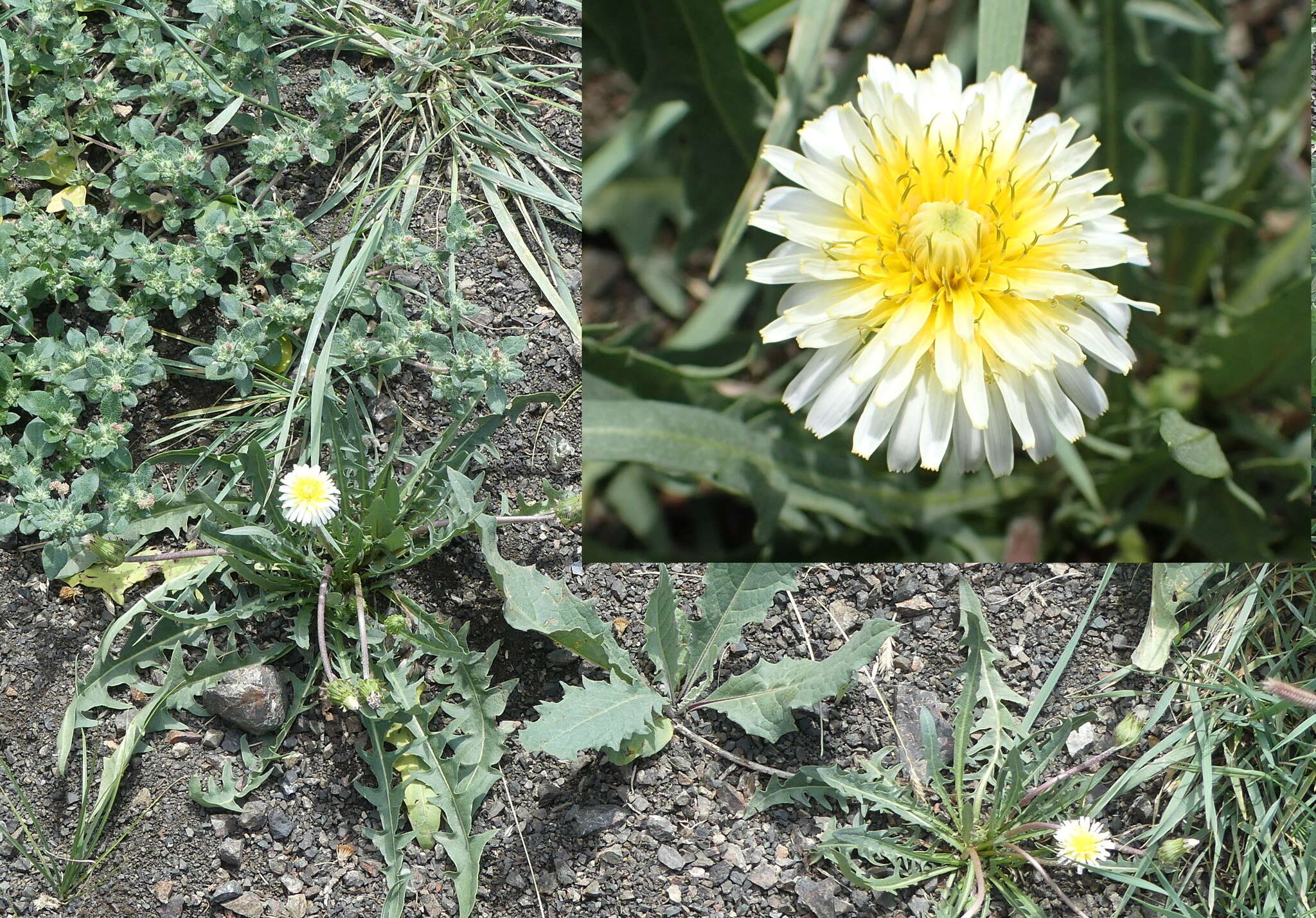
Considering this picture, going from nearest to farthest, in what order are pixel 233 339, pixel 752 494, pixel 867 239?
pixel 867 239
pixel 752 494
pixel 233 339

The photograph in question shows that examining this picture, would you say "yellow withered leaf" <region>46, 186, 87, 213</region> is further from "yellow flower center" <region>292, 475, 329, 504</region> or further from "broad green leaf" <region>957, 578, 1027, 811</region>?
"broad green leaf" <region>957, 578, 1027, 811</region>

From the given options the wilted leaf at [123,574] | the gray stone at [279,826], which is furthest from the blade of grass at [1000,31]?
the gray stone at [279,826]

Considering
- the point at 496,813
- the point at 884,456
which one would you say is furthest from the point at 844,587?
the point at 496,813

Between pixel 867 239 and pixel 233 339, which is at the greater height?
pixel 867 239

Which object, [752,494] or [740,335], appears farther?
[740,335]

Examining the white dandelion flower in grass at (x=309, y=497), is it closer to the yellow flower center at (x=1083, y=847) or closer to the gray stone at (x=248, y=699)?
the gray stone at (x=248, y=699)

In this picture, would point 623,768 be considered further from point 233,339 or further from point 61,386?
point 61,386

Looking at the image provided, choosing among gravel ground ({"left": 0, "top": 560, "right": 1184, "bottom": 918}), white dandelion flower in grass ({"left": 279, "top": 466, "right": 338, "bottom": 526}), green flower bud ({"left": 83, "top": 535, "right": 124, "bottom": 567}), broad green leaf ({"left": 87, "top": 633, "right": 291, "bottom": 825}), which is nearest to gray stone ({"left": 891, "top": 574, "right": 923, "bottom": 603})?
gravel ground ({"left": 0, "top": 560, "right": 1184, "bottom": 918})
